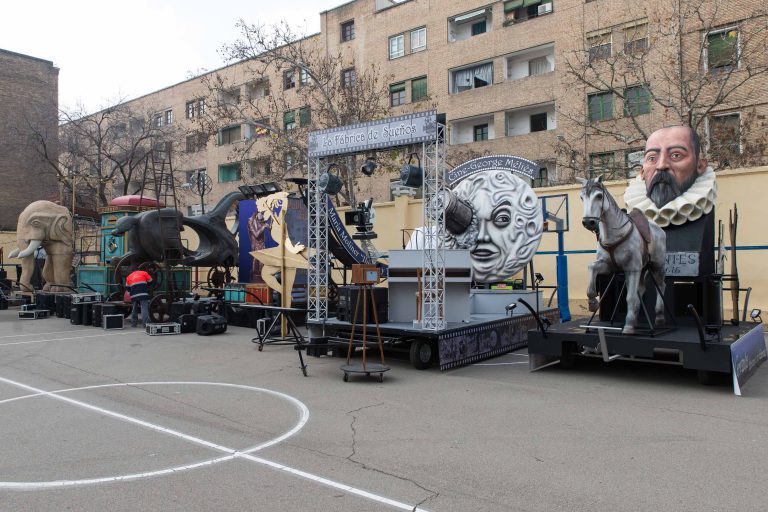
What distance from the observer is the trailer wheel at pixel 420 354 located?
32.1 ft

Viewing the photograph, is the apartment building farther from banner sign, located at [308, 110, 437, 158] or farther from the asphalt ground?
the asphalt ground

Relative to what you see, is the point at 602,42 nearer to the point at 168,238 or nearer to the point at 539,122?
the point at 539,122

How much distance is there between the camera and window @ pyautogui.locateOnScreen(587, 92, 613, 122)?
28.4 meters

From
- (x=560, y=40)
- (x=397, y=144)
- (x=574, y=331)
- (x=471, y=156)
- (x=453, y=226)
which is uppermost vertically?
(x=560, y=40)

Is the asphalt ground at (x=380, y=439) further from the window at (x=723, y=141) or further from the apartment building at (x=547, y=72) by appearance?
Result: the apartment building at (x=547, y=72)

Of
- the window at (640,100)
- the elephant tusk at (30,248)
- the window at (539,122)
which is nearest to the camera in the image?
the elephant tusk at (30,248)

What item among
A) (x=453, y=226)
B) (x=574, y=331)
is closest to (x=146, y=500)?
(x=574, y=331)

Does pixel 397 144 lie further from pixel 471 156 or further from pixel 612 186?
pixel 471 156

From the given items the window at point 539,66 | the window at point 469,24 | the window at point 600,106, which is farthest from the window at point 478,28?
the window at point 600,106

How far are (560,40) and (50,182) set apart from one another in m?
35.6

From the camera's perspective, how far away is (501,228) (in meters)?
14.4

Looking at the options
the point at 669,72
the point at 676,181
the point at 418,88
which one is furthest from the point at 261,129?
the point at 676,181

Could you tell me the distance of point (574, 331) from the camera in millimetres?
9328

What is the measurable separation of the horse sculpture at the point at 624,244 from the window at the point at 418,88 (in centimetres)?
2787
